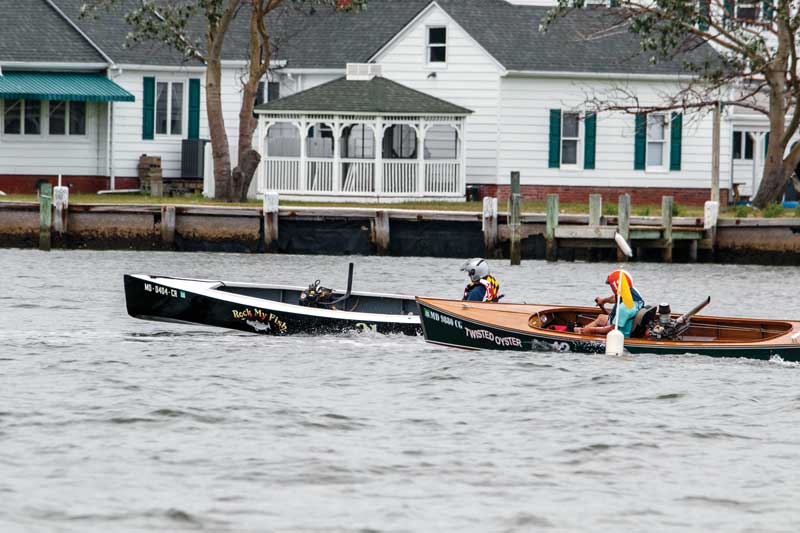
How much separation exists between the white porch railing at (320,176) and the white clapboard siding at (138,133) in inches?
195

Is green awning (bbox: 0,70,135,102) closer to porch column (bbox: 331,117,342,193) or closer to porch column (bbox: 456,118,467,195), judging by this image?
porch column (bbox: 331,117,342,193)

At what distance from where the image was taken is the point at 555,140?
44.1 meters

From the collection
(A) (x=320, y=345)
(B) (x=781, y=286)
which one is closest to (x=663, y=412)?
(A) (x=320, y=345)

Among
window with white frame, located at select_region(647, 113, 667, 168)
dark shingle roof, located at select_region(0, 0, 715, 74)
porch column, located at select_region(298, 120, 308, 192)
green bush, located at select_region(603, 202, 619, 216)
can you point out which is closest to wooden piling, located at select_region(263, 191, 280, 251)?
porch column, located at select_region(298, 120, 308, 192)

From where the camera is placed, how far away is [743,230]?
36844mm

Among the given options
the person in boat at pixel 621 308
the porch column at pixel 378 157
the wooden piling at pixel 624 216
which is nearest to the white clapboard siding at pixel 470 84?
the porch column at pixel 378 157

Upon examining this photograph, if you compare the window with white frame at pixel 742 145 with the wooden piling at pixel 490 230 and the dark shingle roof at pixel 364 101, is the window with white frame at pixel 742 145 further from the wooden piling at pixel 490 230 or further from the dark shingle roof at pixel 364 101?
the wooden piling at pixel 490 230

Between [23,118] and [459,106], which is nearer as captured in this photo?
[459,106]

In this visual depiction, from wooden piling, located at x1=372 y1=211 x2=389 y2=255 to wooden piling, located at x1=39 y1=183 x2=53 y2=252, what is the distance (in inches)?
295

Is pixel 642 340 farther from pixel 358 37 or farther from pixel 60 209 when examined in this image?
pixel 358 37

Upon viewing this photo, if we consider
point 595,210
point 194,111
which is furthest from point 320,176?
point 595,210

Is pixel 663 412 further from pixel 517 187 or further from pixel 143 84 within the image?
pixel 143 84

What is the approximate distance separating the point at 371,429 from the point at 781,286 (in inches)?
709

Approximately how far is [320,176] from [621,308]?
21788mm
